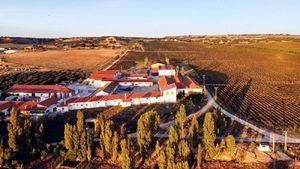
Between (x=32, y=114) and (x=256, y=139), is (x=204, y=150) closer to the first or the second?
(x=256, y=139)

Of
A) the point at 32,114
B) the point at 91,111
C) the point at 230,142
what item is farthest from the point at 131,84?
the point at 230,142

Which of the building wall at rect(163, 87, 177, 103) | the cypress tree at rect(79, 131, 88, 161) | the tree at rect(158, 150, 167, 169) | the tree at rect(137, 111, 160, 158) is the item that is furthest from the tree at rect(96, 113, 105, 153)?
the building wall at rect(163, 87, 177, 103)

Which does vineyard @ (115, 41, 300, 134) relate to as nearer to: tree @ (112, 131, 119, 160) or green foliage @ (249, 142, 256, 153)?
green foliage @ (249, 142, 256, 153)

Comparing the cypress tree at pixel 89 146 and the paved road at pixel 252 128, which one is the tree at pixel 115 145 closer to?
the cypress tree at pixel 89 146

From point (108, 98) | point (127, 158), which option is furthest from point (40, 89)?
point (127, 158)

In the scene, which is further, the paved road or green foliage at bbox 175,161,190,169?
the paved road

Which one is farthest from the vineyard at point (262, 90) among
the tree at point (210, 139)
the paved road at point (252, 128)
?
the tree at point (210, 139)
